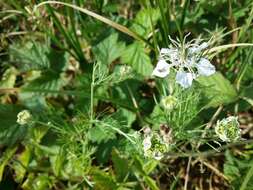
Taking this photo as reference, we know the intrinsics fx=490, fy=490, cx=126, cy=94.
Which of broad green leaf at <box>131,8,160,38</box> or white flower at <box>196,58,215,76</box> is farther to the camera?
broad green leaf at <box>131,8,160,38</box>

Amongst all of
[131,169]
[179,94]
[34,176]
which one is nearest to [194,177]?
[131,169]

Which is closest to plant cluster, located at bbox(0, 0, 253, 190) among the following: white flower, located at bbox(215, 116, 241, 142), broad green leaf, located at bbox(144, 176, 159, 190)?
broad green leaf, located at bbox(144, 176, 159, 190)

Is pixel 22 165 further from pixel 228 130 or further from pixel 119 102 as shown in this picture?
pixel 228 130

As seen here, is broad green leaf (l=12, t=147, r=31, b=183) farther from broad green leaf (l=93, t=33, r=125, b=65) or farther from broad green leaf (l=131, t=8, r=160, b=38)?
broad green leaf (l=131, t=8, r=160, b=38)

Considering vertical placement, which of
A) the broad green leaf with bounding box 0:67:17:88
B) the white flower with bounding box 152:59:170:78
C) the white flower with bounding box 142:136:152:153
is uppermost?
the white flower with bounding box 152:59:170:78

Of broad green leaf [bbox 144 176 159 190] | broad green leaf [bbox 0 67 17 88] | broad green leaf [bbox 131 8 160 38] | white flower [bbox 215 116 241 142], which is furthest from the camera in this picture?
broad green leaf [bbox 0 67 17 88]

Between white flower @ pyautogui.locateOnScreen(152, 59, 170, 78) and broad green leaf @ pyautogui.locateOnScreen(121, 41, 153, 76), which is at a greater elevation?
white flower @ pyautogui.locateOnScreen(152, 59, 170, 78)

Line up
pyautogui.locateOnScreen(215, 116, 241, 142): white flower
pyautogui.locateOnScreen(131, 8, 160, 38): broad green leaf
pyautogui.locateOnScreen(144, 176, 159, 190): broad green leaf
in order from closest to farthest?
pyautogui.locateOnScreen(215, 116, 241, 142): white flower
pyautogui.locateOnScreen(144, 176, 159, 190): broad green leaf
pyautogui.locateOnScreen(131, 8, 160, 38): broad green leaf

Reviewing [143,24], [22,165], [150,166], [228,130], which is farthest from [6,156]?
[228,130]
